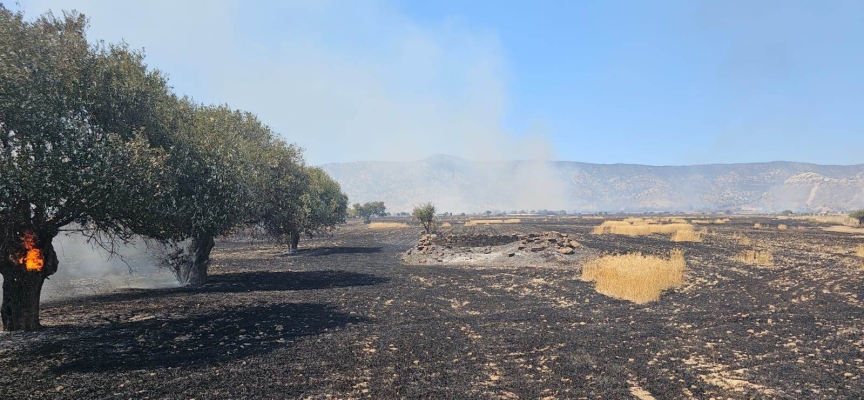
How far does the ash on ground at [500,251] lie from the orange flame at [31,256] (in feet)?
94.2

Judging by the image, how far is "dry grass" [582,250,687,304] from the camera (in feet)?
75.0

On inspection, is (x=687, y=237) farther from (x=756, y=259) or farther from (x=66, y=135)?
(x=66, y=135)

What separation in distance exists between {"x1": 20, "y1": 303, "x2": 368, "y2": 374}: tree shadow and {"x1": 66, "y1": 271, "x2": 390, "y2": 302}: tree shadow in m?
7.03

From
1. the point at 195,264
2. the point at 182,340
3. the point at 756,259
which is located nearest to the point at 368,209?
the point at 195,264

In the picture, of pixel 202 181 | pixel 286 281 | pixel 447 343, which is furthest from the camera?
pixel 286 281

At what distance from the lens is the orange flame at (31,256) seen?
1534cm

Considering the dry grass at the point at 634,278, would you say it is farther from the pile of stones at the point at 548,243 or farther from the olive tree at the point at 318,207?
the olive tree at the point at 318,207

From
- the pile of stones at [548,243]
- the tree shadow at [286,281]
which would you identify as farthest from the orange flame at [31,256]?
the pile of stones at [548,243]

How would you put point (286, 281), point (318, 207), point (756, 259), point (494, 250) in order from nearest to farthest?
point (286, 281) → point (756, 259) → point (494, 250) → point (318, 207)

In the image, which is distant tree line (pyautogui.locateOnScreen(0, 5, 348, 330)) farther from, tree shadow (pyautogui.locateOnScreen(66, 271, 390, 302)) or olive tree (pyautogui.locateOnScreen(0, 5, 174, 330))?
tree shadow (pyautogui.locateOnScreen(66, 271, 390, 302))

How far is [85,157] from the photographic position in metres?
14.1

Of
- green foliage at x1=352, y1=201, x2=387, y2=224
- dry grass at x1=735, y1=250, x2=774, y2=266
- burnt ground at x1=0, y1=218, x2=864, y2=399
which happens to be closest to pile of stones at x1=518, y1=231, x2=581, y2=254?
dry grass at x1=735, y1=250, x2=774, y2=266

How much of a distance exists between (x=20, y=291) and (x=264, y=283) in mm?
14032

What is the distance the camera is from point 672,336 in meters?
15.6
